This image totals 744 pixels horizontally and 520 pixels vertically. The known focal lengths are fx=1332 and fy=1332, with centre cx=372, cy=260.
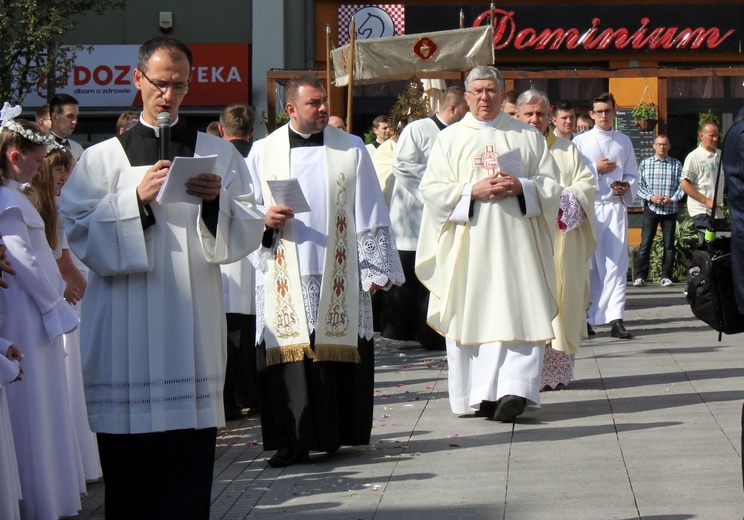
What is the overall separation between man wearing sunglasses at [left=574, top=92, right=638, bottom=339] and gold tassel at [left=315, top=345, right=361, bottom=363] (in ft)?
18.7

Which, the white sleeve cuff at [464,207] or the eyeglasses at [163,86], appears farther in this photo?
the white sleeve cuff at [464,207]

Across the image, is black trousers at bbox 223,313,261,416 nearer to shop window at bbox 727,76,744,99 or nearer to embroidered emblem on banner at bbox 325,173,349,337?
embroidered emblem on banner at bbox 325,173,349,337

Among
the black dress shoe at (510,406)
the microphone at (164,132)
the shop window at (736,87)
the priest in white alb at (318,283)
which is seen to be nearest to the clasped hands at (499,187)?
the priest in white alb at (318,283)

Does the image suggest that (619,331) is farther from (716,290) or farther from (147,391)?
(147,391)

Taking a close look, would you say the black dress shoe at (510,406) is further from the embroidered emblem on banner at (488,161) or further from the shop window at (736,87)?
the shop window at (736,87)

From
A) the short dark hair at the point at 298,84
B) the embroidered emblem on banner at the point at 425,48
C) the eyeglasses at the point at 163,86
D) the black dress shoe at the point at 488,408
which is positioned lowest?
the black dress shoe at the point at 488,408

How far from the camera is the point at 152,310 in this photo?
500 cm

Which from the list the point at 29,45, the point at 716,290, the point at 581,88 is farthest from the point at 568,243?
the point at 581,88

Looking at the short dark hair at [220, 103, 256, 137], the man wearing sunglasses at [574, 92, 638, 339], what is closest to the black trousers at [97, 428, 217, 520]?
the short dark hair at [220, 103, 256, 137]

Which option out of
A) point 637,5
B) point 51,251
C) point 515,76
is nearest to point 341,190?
point 51,251

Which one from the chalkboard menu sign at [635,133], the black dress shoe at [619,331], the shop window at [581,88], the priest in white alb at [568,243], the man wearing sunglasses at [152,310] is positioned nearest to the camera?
the man wearing sunglasses at [152,310]

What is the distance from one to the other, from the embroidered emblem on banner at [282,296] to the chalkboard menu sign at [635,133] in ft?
47.2

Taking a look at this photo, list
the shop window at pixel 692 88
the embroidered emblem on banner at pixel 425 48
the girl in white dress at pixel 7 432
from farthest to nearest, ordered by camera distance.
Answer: the shop window at pixel 692 88, the embroidered emblem on banner at pixel 425 48, the girl in white dress at pixel 7 432

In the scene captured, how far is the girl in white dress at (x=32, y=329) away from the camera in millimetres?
5852
